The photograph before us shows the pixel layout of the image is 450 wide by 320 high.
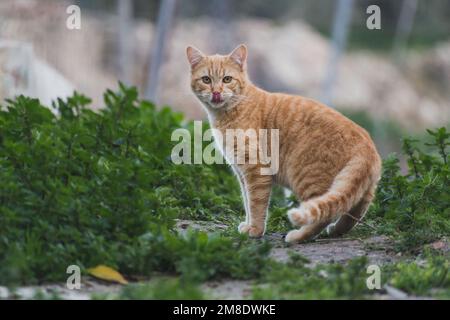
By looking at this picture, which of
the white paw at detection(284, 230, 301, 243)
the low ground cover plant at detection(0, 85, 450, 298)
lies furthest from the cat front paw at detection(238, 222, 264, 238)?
the white paw at detection(284, 230, 301, 243)

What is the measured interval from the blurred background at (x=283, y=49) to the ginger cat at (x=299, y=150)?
30.5 feet

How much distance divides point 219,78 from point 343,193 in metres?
1.47

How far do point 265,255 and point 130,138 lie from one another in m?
1.61

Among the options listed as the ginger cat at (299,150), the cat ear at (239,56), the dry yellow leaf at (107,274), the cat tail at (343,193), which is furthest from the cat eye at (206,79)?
the dry yellow leaf at (107,274)

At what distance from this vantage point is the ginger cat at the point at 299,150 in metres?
5.17

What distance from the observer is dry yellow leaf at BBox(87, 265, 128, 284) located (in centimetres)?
435

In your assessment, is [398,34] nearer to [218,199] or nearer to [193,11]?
[193,11]

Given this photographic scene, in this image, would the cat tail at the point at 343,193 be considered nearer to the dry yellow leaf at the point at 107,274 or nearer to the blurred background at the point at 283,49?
the dry yellow leaf at the point at 107,274

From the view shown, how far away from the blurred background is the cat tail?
34.3ft

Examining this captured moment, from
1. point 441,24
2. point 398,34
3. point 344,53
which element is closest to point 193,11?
point 344,53

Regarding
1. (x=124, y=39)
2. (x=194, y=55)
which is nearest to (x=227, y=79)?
(x=194, y=55)

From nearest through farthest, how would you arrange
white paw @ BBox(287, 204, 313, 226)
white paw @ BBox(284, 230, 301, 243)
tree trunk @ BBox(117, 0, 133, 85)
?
white paw @ BBox(287, 204, 313, 226) → white paw @ BBox(284, 230, 301, 243) → tree trunk @ BBox(117, 0, 133, 85)

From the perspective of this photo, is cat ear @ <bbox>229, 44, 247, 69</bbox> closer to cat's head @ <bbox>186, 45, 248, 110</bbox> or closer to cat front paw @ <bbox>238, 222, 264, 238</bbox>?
cat's head @ <bbox>186, 45, 248, 110</bbox>

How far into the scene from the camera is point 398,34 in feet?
70.1
